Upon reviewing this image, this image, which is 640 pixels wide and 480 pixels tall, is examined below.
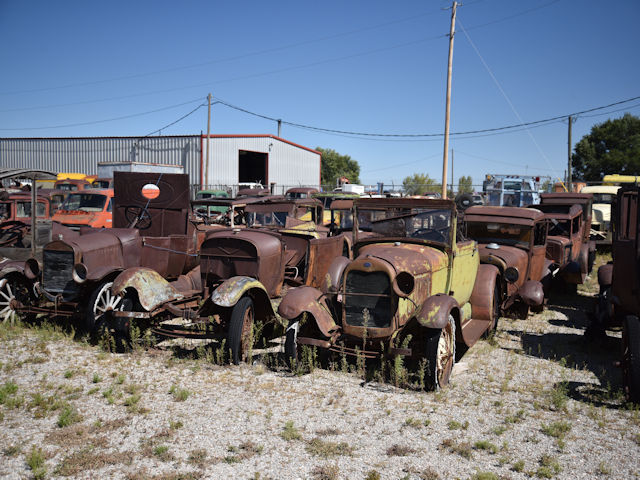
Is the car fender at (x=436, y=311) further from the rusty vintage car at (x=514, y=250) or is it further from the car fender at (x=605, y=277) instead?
the car fender at (x=605, y=277)

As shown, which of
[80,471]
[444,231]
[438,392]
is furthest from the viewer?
[444,231]

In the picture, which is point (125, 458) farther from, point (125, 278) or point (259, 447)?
point (125, 278)

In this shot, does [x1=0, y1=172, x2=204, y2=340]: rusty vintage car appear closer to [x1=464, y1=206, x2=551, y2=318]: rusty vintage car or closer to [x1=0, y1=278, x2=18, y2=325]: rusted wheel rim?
[x1=0, y1=278, x2=18, y2=325]: rusted wheel rim

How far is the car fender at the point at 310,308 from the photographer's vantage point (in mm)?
5797

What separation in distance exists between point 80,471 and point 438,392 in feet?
11.3

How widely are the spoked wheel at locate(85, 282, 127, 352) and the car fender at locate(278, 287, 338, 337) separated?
2.43m

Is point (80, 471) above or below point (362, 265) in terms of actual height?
below

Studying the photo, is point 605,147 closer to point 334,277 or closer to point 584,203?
point 584,203

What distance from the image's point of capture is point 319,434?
14.7 feet

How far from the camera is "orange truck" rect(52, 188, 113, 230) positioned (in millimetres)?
14477

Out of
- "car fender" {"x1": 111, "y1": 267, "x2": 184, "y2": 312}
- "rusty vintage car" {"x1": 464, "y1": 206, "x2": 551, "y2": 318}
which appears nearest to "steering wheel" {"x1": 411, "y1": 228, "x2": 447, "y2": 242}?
"rusty vintage car" {"x1": 464, "y1": 206, "x2": 551, "y2": 318}

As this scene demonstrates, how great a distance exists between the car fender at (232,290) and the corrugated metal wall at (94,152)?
28508mm

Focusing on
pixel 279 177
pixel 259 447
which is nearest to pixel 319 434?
pixel 259 447

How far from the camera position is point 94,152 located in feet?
122
